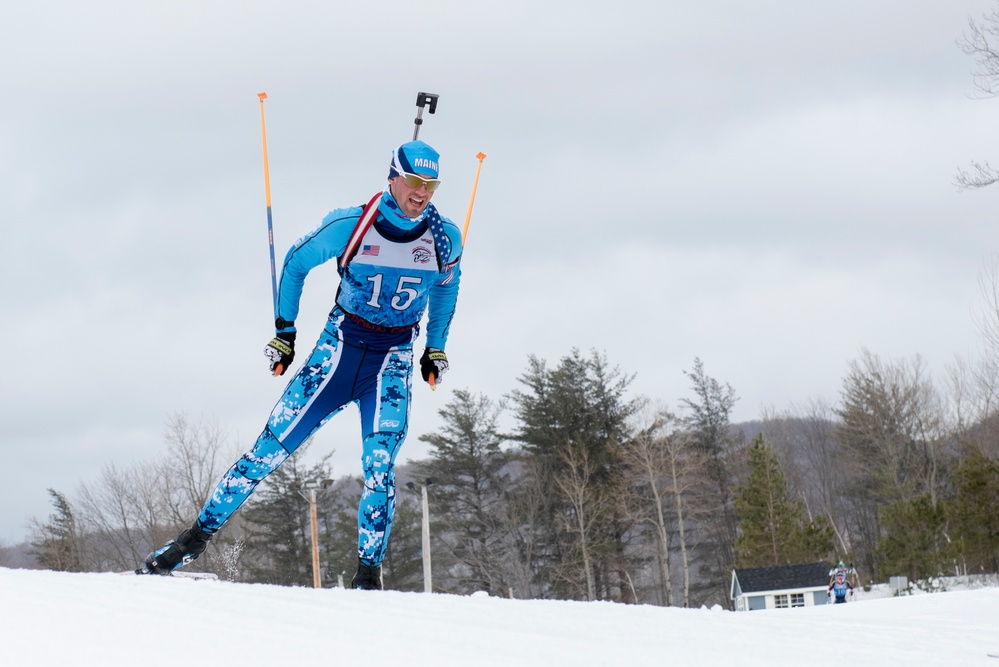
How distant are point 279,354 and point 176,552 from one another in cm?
121

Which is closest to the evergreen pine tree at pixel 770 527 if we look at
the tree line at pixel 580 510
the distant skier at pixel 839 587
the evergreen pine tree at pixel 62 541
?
the tree line at pixel 580 510

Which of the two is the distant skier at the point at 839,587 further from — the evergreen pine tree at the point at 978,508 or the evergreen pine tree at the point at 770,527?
the evergreen pine tree at the point at 770,527

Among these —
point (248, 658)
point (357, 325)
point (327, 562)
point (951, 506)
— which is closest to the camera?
point (248, 658)

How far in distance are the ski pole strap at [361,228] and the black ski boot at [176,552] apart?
5.54 feet

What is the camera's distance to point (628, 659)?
11.4 ft

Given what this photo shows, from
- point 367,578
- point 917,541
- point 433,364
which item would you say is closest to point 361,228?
point 433,364

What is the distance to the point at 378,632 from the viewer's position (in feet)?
11.5

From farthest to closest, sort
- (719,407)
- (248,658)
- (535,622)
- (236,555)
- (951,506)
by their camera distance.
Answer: (719,407), (236,555), (951,506), (535,622), (248,658)

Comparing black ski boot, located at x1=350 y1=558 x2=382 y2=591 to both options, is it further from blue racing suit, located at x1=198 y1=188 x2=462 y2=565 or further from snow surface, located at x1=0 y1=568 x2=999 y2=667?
snow surface, located at x1=0 y1=568 x2=999 y2=667

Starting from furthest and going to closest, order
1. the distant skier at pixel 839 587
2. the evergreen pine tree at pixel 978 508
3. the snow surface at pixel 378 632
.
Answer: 1. the evergreen pine tree at pixel 978 508
2. the distant skier at pixel 839 587
3. the snow surface at pixel 378 632

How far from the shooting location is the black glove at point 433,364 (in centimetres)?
595

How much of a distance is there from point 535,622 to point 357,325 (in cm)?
208

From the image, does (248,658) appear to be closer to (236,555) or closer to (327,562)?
(236,555)

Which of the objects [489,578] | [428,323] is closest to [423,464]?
[489,578]
